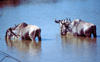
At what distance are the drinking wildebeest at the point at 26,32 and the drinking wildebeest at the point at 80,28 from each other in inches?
31.9

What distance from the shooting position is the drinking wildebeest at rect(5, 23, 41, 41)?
5686mm

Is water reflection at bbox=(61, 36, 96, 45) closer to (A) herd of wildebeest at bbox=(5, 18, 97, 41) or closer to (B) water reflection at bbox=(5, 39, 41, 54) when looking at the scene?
(A) herd of wildebeest at bbox=(5, 18, 97, 41)

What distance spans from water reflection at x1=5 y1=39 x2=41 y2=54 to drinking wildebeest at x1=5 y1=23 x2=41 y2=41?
0.12 meters

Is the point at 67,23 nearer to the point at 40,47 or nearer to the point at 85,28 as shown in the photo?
the point at 85,28

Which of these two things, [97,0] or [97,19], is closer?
[97,19]

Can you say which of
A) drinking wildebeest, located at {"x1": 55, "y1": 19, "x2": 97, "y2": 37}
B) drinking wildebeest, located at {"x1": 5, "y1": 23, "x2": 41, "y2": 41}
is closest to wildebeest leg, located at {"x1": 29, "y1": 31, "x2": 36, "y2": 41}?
drinking wildebeest, located at {"x1": 5, "y1": 23, "x2": 41, "y2": 41}

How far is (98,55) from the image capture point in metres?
4.50

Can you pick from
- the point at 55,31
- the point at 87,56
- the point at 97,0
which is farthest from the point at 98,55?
the point at 97,0

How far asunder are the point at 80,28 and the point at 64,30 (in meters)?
0.51

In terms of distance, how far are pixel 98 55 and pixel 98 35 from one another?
69.7 inches

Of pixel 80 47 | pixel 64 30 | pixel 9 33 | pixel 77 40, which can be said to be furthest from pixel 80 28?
pixel 9 33

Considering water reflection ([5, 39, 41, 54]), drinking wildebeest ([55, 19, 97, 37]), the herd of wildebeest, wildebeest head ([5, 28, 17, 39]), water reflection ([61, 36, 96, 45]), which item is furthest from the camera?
wildebeest head ([5, 28, 17, 39])

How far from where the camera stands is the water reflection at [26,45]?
16.9 feet

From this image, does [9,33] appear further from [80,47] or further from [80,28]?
[80,47]
